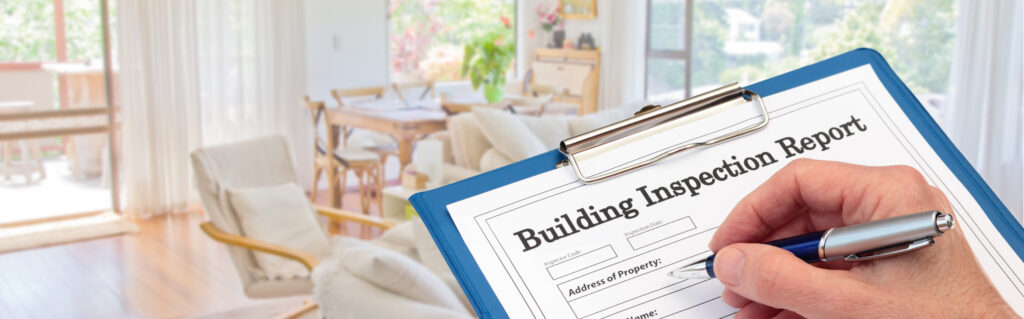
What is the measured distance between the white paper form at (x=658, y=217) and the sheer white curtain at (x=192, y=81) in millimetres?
4654

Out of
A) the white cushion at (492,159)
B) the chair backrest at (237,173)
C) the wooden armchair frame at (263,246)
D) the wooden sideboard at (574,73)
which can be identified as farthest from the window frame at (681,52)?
the wooden armchair frame at (263,246)

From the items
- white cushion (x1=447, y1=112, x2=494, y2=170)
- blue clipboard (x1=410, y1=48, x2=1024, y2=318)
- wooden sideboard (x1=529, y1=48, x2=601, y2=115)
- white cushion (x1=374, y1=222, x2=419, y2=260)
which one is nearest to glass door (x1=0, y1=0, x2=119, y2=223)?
white cushion (x1=447, y1=112, x2=494, y2=170)

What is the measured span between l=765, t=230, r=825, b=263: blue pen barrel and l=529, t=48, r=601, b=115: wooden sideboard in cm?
641

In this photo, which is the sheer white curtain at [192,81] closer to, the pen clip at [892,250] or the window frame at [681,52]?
the window frame at [681,52]

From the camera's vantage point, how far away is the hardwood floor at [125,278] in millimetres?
3818

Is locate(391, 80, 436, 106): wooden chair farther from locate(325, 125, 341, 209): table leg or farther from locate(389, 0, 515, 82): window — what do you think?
locate(325, 125, 341, 209): table leg

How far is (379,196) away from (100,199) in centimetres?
178

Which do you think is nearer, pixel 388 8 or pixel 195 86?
pixel 195 86

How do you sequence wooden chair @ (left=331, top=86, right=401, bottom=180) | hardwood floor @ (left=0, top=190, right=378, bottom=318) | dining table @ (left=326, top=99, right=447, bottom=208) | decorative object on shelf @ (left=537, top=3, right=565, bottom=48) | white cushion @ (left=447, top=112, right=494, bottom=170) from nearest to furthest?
hardwood floor @ (left=0, top=190, right=378, bottom=318) → white cushion @ (left=447, top=112, right=494, bottom=170) → dining table @ (left=326, top=99, right=447, bottom=208) → wooden chair @ (left=331, top=86, right=401, bottom=180) → decorative object on shelf @ (left=537, top=3, right=565, bottom=48)

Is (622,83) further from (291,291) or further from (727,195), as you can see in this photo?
(727,195)

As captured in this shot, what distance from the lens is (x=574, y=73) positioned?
23.6 ft

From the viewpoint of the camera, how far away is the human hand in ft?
1.77

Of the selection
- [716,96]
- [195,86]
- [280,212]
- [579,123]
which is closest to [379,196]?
[195,86]

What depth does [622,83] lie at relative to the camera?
22.6ft
